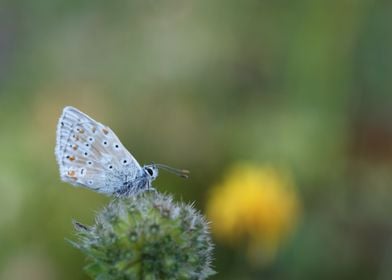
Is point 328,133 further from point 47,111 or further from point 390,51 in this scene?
point 47,111

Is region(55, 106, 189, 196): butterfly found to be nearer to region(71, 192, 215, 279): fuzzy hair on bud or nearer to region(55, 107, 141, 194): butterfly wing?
region(55, 107, 141, 194): butterfly wing

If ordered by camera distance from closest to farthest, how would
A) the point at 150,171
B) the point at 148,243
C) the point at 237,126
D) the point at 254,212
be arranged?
the point at 148,243, the point at 150,171, the point at 254,212, the point at 237,126

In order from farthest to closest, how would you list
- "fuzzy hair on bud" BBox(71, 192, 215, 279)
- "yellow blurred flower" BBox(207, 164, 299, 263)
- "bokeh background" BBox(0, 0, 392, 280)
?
"bokeh background" BBox(0, 0, 392, 280) < "yellow blurred flower" BBox(207, 164, 299, 263) < "fuzzy hair on bud" BBox(71, 192, 215, 279)

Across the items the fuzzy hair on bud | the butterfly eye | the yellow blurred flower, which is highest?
the butterfly eye

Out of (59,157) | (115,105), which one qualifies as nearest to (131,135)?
(115,105)

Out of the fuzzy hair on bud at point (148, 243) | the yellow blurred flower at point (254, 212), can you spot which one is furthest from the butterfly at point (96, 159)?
the yellow blurred flower at point (254, 212)

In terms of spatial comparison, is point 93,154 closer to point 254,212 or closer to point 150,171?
point 150,171

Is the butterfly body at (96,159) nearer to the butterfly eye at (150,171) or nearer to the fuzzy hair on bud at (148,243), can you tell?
the butterfly eye at (150,171)

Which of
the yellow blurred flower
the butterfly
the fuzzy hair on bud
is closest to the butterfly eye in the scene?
the butterfly

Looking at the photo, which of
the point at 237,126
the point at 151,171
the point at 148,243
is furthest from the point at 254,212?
the point at 148,243
